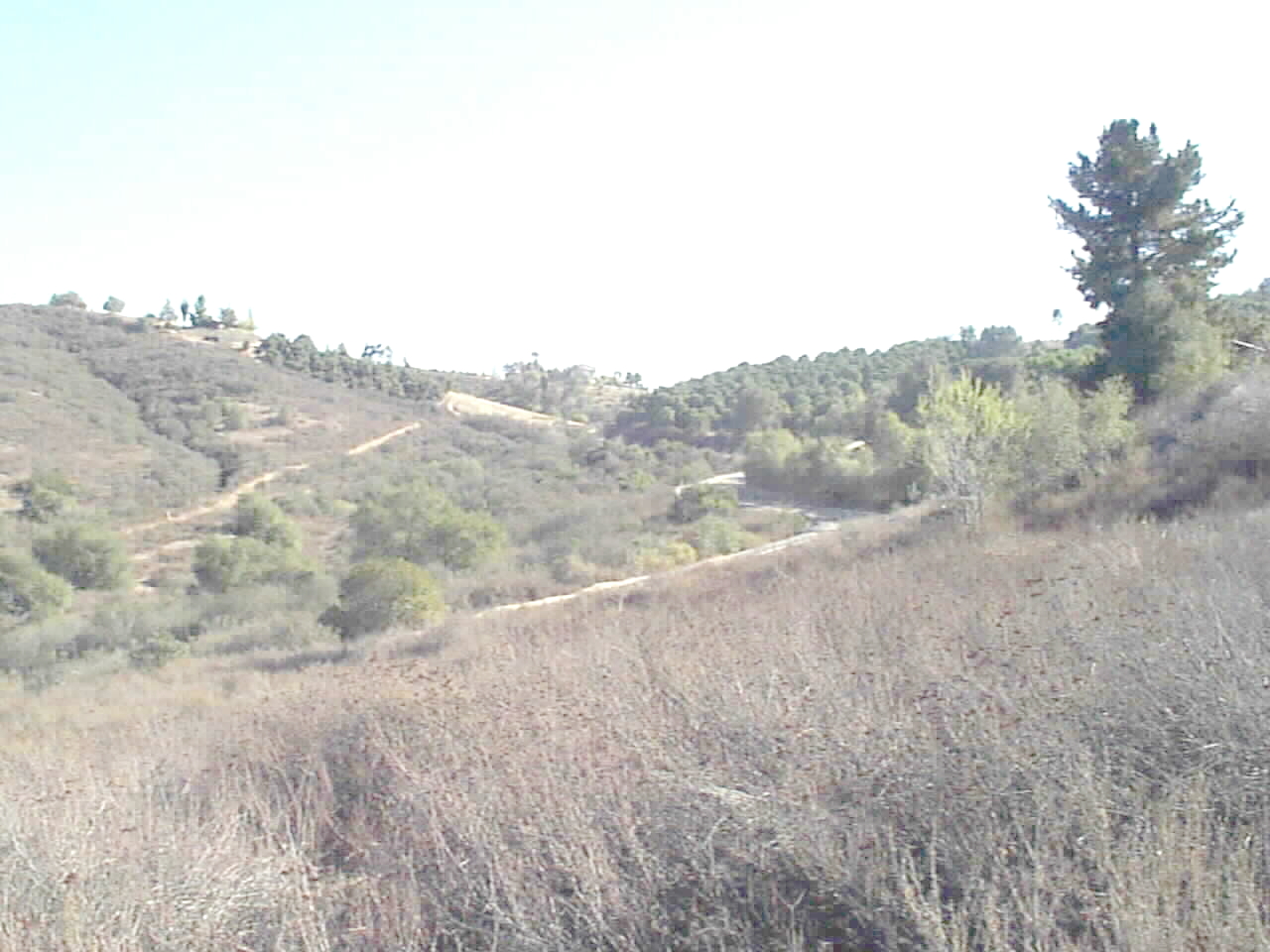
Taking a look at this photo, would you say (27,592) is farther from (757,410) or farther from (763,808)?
(757,410)

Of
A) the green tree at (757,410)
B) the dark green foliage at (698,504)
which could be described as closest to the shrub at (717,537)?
the dark green foliage at (698,504)

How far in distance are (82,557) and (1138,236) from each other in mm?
30777

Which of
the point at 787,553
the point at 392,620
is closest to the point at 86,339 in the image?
the point at 392,620

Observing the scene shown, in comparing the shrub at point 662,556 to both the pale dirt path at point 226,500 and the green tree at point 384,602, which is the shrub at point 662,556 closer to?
the green tree at point 384,602

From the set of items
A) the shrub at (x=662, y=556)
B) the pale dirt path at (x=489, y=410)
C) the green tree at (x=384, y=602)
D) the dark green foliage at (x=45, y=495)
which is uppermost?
the pale dirt path at (x=489, y=410)

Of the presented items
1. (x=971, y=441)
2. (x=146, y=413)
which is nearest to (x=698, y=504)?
(x=971, y=441)

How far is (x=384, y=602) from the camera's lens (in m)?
21.0

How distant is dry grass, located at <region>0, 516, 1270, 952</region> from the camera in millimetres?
3361

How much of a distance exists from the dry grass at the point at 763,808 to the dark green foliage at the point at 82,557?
82.2 feet

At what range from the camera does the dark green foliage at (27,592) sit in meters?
→ 26.0

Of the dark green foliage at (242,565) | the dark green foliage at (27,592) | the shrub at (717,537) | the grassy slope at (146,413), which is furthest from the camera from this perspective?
the grassy slope at (146,413)

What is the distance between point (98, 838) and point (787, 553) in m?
17.9

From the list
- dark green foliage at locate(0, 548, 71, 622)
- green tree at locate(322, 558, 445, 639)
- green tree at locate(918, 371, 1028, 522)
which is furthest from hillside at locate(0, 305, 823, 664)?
green tree at locate(918, 371, 1028, 522)

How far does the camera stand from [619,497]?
41.5 m
